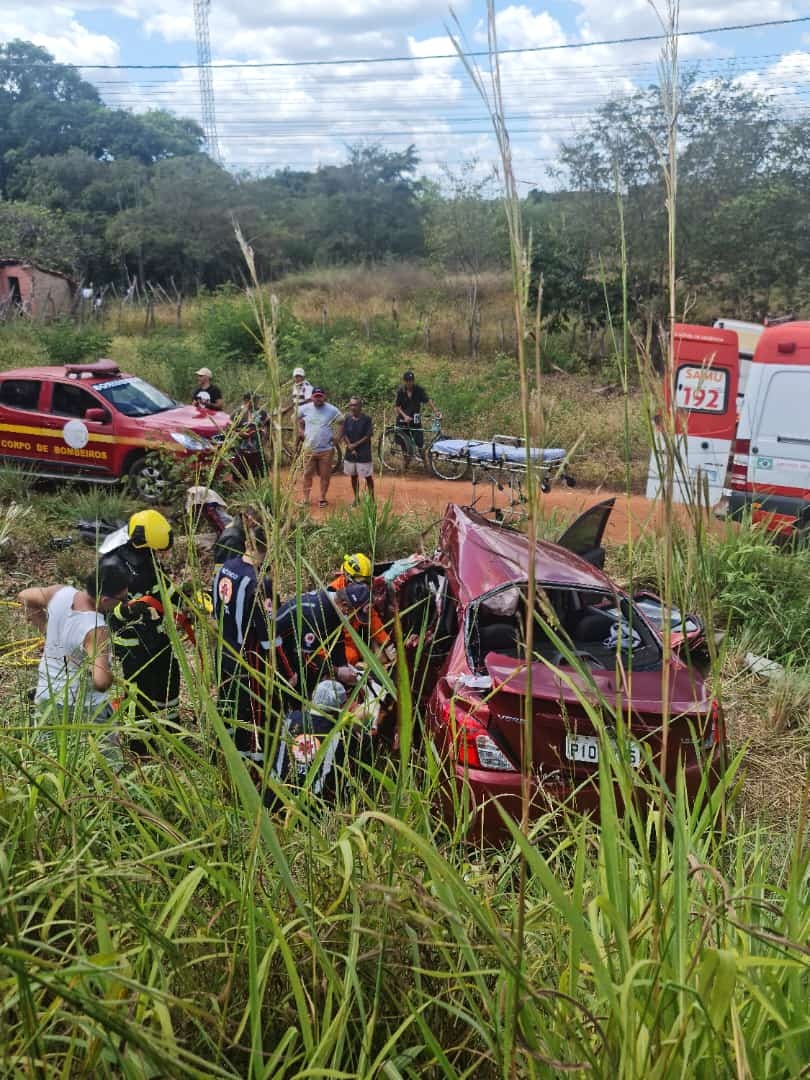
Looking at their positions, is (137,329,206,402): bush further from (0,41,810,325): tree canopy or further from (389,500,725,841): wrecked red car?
(389,500,725,841): wrecked red car

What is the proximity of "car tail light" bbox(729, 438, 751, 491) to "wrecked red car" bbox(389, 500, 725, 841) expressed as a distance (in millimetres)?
3912

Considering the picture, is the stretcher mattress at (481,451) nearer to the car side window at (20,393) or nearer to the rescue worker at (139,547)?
the car side window at (20,393)

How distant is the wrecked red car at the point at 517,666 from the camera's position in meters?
3.52

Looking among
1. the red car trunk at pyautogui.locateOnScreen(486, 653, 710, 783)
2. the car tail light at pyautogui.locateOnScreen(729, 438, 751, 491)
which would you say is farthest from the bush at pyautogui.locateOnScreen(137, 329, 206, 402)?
the red car trunk at pyautogui.locateOnScreen(486, 653, 710, 783)

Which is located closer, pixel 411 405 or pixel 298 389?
pixel 298 389

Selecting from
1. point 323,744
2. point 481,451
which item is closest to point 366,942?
point 323,744

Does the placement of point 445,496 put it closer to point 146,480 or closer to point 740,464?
point 146,480

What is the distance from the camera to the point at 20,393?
37.2 feet

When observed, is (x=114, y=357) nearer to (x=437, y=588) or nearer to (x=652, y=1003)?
(x=437, y=588)

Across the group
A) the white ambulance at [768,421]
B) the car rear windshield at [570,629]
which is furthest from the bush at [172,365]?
the car rear windshield at [570,629]

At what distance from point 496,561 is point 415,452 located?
948 centimetres

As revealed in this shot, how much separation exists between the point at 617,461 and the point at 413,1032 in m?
13.2

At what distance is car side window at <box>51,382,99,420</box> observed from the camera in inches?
441

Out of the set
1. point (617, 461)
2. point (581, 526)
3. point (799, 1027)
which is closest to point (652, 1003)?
point (799, 1027)
